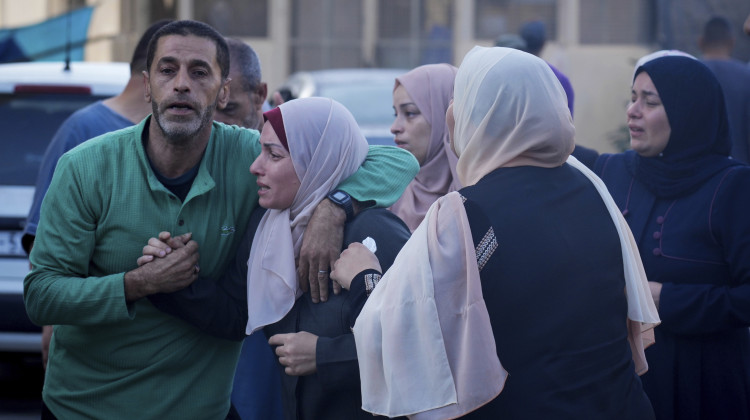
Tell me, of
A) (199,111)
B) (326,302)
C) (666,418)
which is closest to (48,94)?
(199,111)

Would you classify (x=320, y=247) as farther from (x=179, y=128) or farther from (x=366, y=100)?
(x=366, y=100)

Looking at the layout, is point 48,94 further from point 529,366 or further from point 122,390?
point 529,366

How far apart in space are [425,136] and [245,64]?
0.96 m

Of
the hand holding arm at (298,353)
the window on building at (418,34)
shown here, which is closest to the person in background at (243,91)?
the hand holding arm at (298,353)

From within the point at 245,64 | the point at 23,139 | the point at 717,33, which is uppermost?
the point at 717,33

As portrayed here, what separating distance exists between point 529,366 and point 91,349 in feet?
4.39

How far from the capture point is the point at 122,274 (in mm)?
3098

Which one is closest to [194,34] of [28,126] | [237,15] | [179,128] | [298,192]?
[179,128]

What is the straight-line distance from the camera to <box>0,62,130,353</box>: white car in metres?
5.82

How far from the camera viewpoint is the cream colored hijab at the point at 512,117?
9.02ft

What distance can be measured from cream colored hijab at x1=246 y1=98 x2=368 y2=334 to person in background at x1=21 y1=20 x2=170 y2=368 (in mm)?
1208

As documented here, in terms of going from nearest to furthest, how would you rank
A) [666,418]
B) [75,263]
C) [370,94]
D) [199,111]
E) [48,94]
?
[75,263] < [199,111] < [666,418] < [48,94] < [370,94]

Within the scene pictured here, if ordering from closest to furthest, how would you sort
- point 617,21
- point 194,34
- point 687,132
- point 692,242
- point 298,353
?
point 298,353
point 194,34
point 692,242
point 687,132
point 617,21

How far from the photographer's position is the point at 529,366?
2688mm
